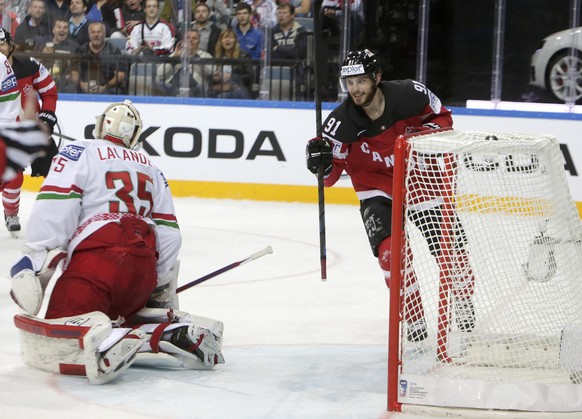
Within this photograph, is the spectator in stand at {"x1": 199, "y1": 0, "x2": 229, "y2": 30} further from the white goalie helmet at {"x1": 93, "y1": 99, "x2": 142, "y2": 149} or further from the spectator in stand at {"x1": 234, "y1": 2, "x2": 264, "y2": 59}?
the white goalie helmet at {"x1": 93, "y1": 99, "x2": 142, "y2": 149}

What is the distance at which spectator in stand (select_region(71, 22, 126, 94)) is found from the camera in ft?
27.7

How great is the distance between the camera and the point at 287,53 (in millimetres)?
8211

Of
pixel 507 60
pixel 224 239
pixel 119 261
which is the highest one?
pixel 507 60

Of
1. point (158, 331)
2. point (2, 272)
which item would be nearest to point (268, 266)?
point (2, 272)

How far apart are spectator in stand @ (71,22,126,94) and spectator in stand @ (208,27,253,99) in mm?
707

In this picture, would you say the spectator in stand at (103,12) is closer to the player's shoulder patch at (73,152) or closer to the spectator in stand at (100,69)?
the spectator in stand at (100,69)

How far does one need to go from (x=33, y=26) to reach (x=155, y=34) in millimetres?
955

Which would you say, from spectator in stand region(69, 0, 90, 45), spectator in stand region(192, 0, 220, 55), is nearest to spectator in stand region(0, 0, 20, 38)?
spectator in stand region(69, 0, 90, 45)

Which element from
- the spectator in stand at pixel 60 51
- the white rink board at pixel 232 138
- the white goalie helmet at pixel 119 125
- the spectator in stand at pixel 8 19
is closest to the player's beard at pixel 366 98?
the white goalie helmet at pixel 119 125

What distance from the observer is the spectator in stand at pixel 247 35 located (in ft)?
27.1

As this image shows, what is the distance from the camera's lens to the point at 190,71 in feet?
27.2

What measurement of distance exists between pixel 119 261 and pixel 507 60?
516cm

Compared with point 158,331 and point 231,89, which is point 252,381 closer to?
point 158,331

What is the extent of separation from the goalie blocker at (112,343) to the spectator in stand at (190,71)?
4.64 metres
